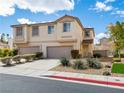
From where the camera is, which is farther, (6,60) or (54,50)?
(54,50)

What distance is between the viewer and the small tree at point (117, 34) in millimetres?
26156

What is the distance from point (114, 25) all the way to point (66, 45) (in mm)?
8025

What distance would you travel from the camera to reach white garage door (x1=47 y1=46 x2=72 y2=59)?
27.7 meters

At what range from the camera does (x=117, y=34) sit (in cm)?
2656

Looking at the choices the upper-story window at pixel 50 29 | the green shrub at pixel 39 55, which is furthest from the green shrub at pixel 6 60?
the upper-story window at pixel 50 29

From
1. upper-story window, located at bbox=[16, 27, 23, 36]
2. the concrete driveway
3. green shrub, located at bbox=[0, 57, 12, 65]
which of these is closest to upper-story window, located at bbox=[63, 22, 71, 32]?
upper-story window, located at bbox=[16, 27, 23, 36]

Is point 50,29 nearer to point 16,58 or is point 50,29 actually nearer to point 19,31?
point 19,31

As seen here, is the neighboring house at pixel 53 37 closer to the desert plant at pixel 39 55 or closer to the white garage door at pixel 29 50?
the white garage door at pixel 29 50

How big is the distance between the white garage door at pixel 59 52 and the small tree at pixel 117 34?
6856 millimetres

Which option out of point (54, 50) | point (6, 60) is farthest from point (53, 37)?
point (6, 60)

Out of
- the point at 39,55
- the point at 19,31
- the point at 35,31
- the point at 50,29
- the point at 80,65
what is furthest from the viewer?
the point at 19,31

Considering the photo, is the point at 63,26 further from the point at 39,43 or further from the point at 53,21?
the point at 39,43

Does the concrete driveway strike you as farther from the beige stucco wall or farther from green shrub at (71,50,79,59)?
the beige stucco wall

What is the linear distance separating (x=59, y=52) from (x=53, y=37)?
260 centimetres
